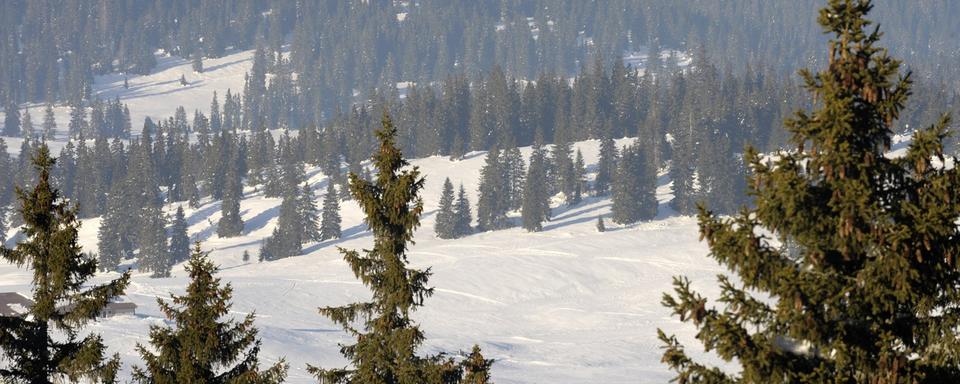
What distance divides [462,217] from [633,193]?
15917mm

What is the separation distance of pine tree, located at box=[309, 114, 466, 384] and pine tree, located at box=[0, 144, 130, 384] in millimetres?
2661

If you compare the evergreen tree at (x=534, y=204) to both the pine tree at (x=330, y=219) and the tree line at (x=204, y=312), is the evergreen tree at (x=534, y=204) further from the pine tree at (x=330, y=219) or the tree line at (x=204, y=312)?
the tree line at (x=204, y=312)

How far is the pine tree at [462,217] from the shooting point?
11619 centimetres

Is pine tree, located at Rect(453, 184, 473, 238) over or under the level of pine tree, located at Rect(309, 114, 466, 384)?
over

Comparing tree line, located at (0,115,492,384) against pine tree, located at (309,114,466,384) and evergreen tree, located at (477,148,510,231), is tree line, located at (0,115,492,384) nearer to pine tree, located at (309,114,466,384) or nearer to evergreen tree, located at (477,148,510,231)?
pine tree, located at (309,114,466,384)

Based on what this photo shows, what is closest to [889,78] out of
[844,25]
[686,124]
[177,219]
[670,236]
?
[844,25]

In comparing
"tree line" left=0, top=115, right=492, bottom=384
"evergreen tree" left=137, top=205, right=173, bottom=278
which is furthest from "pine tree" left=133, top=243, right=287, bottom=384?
"evergreen tree" left=137, top=205, right=173, bottom=278

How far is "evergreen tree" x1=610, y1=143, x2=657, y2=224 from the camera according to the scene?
119 m

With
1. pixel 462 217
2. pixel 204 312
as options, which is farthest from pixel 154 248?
pixel 204 312

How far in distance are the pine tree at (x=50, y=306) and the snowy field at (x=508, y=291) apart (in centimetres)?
3678

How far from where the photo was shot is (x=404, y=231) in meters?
16.2

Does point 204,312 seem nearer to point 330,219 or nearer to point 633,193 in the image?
point 330,219

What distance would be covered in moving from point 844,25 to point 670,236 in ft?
328

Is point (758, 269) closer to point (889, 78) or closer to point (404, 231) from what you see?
point (889, 78)
